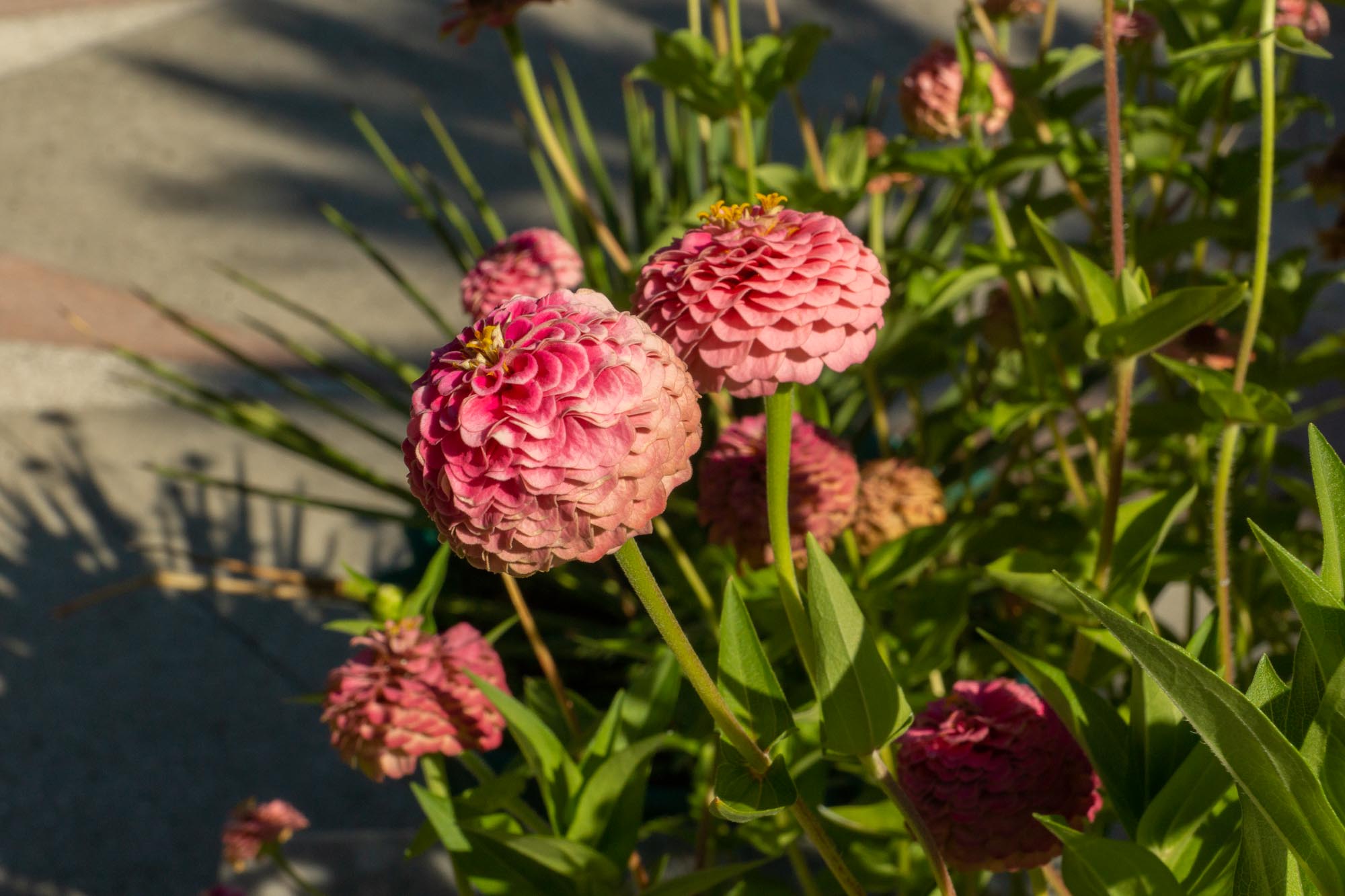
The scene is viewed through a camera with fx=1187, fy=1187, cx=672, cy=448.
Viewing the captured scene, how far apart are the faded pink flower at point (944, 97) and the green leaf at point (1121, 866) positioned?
364mm

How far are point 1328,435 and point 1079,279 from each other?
3.01 ft

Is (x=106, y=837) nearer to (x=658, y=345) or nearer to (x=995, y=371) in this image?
(x=995, y=371)

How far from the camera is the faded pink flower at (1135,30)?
2.03 feet

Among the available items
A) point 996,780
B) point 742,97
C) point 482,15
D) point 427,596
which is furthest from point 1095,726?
point 482,15

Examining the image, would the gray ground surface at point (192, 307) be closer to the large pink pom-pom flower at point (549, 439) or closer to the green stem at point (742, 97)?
the green stem at point (742, 97)

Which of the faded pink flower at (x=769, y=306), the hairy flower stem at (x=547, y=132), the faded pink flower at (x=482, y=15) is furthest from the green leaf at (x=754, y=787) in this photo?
the faded pink flower at (x=482, y=15)

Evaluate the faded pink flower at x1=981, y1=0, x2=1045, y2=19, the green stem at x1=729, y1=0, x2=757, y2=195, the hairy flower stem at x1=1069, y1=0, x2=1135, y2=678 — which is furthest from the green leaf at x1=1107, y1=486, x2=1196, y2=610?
the faded pink flower at x1=981, y1=0, x2=1045, y2=19

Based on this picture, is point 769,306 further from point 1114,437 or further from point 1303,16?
point 1303,16

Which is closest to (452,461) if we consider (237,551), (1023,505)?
(1023,505)

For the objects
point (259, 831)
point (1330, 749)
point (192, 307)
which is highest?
point (1330, 749)

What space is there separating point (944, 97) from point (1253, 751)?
425 mm

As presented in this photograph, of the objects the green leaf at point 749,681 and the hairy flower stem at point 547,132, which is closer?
the green leaf at point 749,681

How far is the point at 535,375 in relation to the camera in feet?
0.90

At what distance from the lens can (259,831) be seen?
1.86 feet
